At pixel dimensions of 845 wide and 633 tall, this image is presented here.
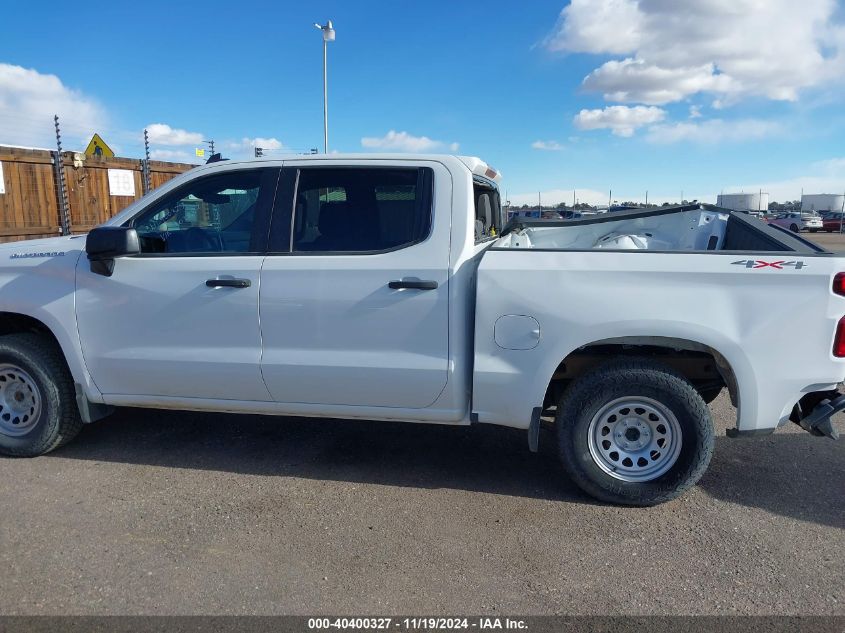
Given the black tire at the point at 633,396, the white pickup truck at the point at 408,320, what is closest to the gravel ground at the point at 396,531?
the black tire at the point at 633,396

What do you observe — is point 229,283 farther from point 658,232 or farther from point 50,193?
point 50,193

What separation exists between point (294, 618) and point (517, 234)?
10.5ft

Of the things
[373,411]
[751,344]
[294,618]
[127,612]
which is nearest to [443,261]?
[373,411]

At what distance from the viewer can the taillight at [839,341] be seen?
3.30 m

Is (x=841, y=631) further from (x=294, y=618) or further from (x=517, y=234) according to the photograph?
(x=517, y=234)

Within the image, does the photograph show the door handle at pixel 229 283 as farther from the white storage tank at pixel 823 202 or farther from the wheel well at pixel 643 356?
the white storage tank at pixel 823 202

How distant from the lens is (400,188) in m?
3.85

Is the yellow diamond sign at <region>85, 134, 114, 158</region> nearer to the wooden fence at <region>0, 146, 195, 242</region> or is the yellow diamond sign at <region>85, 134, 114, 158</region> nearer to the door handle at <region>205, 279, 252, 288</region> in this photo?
the wooden fence at <region>0, 146, 195, 242</region>

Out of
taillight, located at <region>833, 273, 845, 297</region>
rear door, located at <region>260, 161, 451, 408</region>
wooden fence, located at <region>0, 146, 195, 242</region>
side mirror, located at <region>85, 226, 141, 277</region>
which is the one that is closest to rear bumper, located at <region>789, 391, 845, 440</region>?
taillight, located at <region>833, 273, 845, 297</region>

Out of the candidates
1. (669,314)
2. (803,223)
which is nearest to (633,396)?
(669,314)

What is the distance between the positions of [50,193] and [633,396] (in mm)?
12021

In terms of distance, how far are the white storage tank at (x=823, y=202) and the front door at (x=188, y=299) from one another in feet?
218

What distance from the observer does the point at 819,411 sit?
3455mm

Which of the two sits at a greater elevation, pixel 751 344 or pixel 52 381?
pixel 751 344
